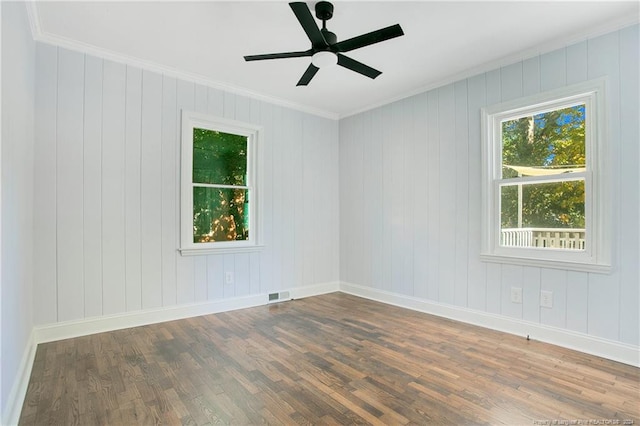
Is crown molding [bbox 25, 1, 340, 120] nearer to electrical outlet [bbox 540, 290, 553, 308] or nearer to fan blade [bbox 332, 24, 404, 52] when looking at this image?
fan blade [bbox 332, 24, 404, 52]

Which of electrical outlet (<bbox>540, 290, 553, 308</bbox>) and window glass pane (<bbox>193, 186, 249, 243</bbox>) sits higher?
window glass pane (<bbox>193, 186, 249, 243</bbox>)

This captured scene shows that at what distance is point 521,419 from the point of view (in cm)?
181

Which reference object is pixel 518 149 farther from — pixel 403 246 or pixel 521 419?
pixel 521 419

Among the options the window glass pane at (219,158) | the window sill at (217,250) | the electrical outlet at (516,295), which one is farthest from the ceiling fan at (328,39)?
the electrical outlet at (516,295)

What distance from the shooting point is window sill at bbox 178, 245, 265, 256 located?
3637 mm

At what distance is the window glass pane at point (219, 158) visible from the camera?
383 cm

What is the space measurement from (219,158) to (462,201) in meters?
2.83

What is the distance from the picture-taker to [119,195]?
128 inches

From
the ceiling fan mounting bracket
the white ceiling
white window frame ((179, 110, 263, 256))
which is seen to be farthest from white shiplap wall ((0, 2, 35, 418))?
the ceiling fan mounting bracket

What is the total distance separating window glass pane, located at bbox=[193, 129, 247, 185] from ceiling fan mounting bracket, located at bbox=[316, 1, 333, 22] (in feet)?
6.62

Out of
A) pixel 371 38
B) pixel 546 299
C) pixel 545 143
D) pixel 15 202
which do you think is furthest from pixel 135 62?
pixel 546 299

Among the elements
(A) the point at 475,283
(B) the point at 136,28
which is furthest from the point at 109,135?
(A) the point at 475,283

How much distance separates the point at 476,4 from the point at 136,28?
2.69 m

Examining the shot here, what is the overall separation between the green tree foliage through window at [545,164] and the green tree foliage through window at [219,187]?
297 centimetres
